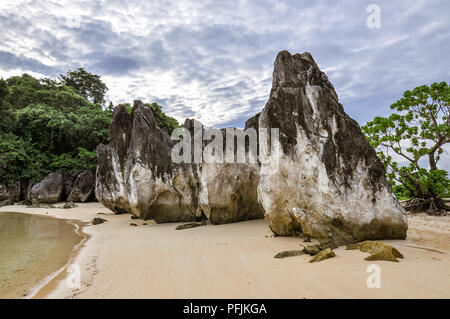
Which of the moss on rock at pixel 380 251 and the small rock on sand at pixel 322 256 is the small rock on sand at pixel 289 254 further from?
the moss on rock at pixel 380 251

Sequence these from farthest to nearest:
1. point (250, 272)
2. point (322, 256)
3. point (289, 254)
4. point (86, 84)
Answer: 1. point (86, 84)
2. point (289, 254)
3. point (322, 256)
4. point (250, 272)

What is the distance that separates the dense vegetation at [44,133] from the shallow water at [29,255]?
56.6ft

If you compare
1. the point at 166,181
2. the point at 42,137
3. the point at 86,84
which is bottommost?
the point at 166,181

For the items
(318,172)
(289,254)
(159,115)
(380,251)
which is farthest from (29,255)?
(159,115)

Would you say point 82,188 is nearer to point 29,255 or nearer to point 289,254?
point 29,255

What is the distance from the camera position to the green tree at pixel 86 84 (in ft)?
155

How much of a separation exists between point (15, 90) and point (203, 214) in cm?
3519

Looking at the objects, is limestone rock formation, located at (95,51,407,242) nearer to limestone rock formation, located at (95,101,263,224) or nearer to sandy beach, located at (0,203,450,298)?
sandy beach, located at (0,203,450,298)

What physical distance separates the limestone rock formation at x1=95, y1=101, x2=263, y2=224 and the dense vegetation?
48.3ft

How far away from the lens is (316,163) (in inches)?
228

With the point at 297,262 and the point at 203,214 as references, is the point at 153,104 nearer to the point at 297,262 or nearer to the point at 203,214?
the point at 203,214

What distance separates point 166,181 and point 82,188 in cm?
1705

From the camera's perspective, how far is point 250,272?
4.15 meters
